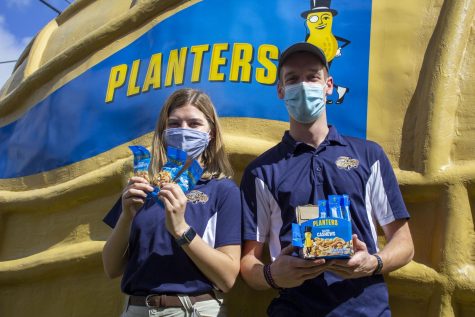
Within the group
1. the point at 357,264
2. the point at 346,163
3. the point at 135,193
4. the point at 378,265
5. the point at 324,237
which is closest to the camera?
the point at 324,237

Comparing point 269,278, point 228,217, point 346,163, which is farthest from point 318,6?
point 269,278

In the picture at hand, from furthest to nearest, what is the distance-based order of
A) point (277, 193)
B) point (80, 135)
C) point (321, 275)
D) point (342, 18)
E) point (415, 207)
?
point (80, 135) < point (342, 18) < point (415, 207) < point (277, 193) < point (321, 275)

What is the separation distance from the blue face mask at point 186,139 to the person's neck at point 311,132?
1.47 ft

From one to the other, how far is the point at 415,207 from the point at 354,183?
751 mm

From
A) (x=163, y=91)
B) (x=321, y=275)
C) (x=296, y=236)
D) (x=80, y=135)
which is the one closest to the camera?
(x=296, y=236)

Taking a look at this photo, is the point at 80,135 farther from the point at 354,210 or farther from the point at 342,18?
the point at 354,210

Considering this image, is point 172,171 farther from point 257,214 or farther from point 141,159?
point 257,214

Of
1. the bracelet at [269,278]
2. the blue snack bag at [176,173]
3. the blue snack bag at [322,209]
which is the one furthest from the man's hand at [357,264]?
the blue snack bag at [176,173]

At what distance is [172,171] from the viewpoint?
257cm

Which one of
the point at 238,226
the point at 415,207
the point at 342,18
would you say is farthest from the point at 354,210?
the point at 342,18

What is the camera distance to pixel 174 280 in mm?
2518

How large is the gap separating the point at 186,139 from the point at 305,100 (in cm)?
58

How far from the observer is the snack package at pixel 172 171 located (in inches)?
100

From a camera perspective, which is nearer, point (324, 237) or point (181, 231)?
point (324, 237)
